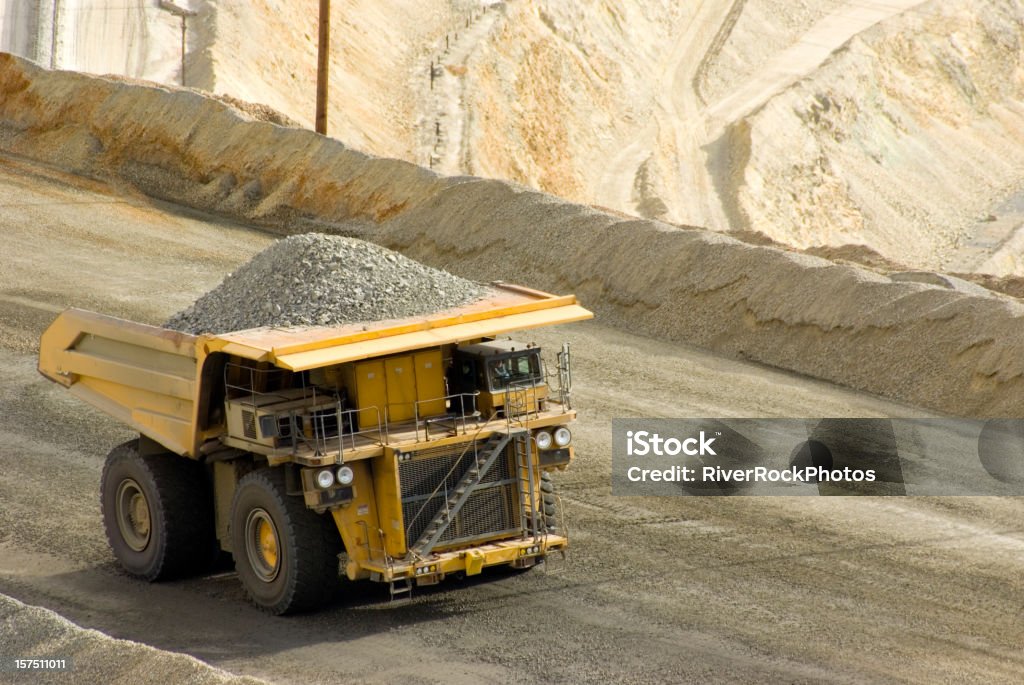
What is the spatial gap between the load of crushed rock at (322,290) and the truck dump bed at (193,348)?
0.81 feet

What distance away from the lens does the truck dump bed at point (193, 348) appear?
10.1 m

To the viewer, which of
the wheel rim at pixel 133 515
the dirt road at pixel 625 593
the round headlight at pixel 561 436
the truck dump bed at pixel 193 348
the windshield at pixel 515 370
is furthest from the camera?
the wheel rim at pixel 133 515

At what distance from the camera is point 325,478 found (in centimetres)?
1007

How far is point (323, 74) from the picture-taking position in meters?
29.5

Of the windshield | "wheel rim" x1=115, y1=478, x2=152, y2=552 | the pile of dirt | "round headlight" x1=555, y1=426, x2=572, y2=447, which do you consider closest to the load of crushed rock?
the windshield

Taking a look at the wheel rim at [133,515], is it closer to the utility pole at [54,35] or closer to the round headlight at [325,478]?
the round headlight at [325,478]

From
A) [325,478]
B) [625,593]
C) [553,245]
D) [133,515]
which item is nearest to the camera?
[325,478]

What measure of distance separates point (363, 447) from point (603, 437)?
21.4 ft

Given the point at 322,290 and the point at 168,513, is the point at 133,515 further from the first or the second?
the point at 322,290

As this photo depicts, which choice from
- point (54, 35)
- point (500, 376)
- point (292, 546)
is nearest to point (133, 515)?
point (292, 546)

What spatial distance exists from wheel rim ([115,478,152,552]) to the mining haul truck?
0.69 ft

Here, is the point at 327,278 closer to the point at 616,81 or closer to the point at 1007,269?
the point at 1007,269

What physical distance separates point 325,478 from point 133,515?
2.97 metres

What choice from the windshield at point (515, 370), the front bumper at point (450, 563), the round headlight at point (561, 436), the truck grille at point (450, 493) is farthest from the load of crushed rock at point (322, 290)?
the front bumper at point (450, 563)
